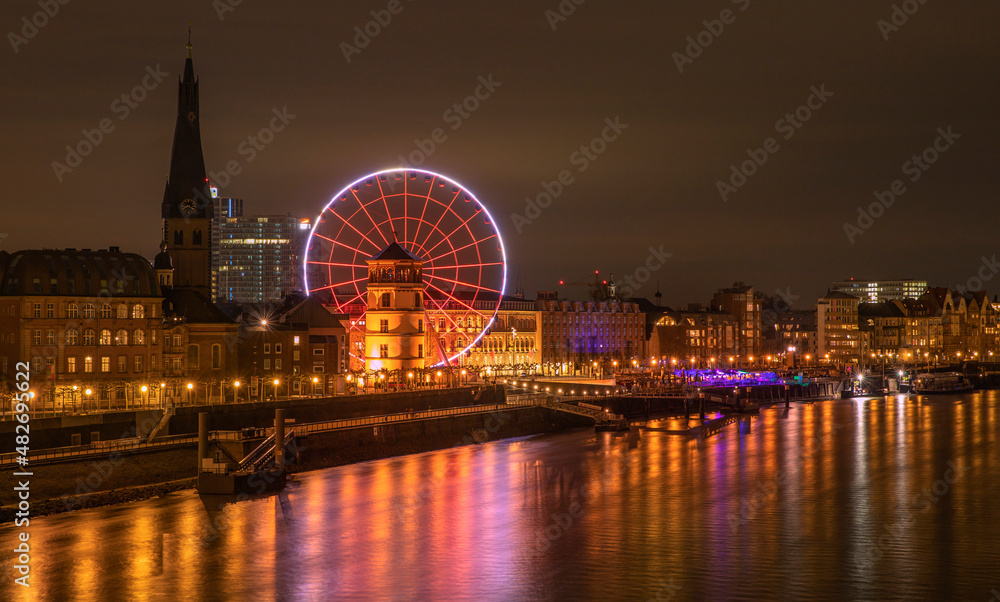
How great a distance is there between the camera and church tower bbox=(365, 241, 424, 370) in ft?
316

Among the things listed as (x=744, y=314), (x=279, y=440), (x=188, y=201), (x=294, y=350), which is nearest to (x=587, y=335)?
(x=744, y=314)

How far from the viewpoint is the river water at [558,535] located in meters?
38.0

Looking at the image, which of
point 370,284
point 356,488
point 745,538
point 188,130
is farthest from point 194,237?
point 745,538

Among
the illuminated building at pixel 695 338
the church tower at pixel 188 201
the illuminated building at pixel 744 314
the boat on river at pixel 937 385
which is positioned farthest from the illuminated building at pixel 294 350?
the illuminated building at pixel 744 314

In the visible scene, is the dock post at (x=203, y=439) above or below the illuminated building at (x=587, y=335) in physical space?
below

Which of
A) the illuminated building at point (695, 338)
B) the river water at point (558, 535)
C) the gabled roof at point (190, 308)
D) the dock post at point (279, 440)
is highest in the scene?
the gabled roof at point (190, 308)

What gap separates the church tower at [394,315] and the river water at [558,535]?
27386mm

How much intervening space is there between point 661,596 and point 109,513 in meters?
25.3

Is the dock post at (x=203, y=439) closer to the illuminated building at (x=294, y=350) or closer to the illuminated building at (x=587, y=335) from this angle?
the illuminated building at (x=294, y=350)

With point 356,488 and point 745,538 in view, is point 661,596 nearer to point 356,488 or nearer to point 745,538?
point 745,538

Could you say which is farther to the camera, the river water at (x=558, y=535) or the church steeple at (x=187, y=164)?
the church steeple at (x=187, y=164)

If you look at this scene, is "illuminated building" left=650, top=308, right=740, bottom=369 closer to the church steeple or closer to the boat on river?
the boat on river

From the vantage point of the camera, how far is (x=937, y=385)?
154125mm

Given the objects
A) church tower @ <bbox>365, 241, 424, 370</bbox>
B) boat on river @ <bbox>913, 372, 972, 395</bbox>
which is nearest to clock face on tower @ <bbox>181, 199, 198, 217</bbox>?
church tower @ <bbox>365, 241, 424, 370</bbox>
